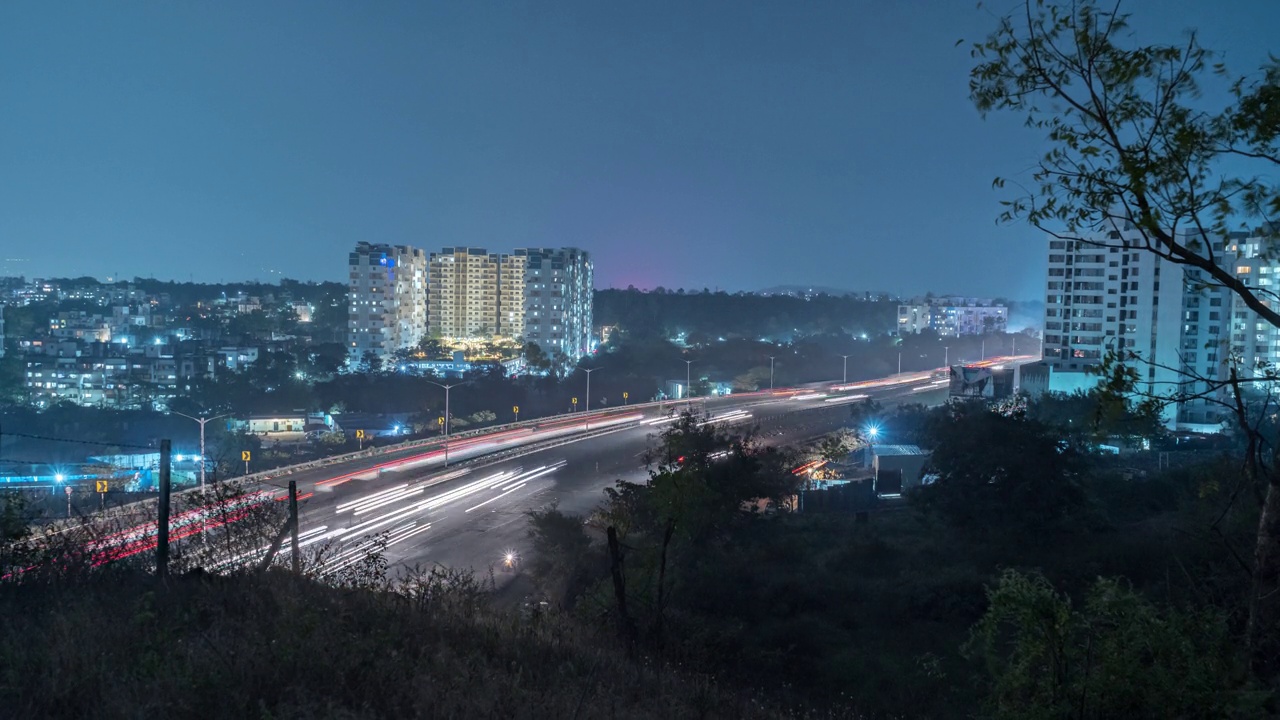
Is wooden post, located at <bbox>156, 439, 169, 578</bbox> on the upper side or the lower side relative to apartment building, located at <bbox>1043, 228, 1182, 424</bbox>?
lower

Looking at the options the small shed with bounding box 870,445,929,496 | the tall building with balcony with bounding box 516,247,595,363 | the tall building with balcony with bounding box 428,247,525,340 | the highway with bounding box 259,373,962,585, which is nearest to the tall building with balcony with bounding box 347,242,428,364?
the tall building with balcony with bounding box 428,247,525,340

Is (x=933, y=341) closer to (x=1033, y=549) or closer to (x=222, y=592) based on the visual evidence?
(x=1033, y=549)

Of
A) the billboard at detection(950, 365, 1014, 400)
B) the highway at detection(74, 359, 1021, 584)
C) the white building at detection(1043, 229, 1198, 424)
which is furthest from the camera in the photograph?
the white building at detection(1043, 229, 1198, 424)

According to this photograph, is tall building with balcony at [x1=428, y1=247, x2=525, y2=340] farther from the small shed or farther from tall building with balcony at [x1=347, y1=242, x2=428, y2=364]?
the small shed

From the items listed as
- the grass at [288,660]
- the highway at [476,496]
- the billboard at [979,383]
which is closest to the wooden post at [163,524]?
the grass at [288,660]

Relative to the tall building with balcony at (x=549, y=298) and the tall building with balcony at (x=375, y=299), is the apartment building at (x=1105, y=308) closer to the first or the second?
the tall building with balcony at (x=549, y=298)

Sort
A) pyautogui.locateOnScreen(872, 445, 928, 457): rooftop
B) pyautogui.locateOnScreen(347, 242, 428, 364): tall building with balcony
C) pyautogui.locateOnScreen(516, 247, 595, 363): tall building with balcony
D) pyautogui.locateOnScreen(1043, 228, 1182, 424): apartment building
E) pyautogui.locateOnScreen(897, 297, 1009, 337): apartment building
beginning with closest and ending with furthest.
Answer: pyautogui.locateOnScreen(872, 445, 928, 457): rooftop
pyautogui.locateOnScreen(1043, 228, 1182, 424): apartment building
pyautogui.locateOnScreen(347, 242, 428, 364): tall building with balcony
pyautogui.locateOnScreen(516, 247, 595, 363): tall building with balcony
pyautogui.locateOnScreen(897, 297, 1009, 337): apartment building

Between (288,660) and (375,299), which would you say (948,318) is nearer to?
(375,299)
